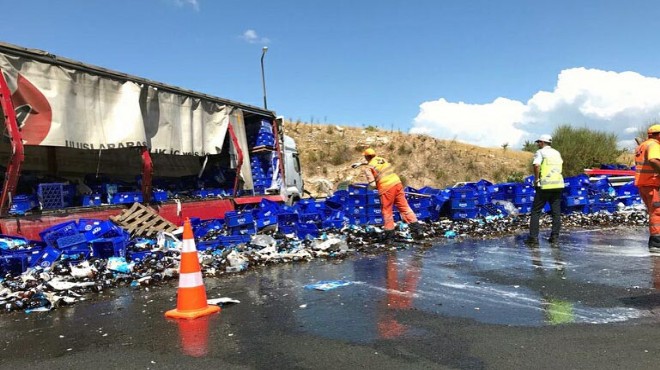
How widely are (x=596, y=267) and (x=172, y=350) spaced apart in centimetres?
543

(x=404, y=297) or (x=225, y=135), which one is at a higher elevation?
(x=225, y=135)

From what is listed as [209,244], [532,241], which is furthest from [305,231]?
[532,241]

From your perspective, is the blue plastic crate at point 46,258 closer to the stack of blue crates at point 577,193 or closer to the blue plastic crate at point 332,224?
the blue plastic crate at point 332,224

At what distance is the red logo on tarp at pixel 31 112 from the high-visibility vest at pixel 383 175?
18.6 ft

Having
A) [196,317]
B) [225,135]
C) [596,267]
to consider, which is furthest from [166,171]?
[596,267]

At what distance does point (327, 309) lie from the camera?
16.0ft

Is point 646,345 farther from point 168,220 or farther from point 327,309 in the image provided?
point 168,220

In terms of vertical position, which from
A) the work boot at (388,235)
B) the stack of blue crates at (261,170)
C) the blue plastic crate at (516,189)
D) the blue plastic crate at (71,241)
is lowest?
the work boot at (388,235)

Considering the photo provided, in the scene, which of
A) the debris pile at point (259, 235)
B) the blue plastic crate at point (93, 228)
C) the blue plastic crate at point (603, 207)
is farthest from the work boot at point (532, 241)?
the blue plastic crate at point (93, 228)

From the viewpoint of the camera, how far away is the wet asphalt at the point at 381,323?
3.52m

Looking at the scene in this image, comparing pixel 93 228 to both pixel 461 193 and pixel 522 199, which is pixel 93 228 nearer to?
pixel 461 193

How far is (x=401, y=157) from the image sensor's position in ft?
121

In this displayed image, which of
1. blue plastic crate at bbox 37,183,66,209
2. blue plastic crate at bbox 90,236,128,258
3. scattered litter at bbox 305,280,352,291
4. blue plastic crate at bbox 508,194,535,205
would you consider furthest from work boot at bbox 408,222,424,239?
blue plastic crate at bbox 37,183,66,209

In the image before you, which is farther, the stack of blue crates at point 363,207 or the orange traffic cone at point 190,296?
the stack of blue crates at point 363,207
